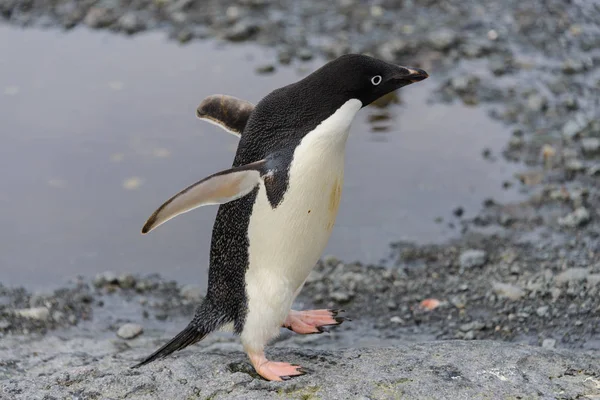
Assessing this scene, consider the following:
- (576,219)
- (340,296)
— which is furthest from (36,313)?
(576,219)

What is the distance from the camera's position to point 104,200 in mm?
4426

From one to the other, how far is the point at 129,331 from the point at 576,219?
6.82ft

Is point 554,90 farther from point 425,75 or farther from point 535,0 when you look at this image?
point 425,75

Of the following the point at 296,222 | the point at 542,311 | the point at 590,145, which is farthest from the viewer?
the point at 590,145

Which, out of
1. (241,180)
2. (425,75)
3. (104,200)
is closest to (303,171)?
(241,180)

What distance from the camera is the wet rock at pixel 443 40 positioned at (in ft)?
18.9

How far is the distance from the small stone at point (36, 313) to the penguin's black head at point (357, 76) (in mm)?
1733

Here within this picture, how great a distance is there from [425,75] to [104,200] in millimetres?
2397

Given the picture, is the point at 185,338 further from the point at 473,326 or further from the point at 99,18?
the point at 99,18

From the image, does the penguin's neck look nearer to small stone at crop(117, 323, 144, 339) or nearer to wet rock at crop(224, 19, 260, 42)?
small stone at crop(117, 323, 144, 339)

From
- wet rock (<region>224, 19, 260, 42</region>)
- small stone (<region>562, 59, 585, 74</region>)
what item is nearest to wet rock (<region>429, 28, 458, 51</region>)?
small stone (<region>562, 59, 585, 74</region>)

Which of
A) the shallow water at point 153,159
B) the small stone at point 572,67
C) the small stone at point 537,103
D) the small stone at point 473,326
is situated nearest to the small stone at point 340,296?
the shallow water at point 153,159

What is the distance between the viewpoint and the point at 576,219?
405 centimetres

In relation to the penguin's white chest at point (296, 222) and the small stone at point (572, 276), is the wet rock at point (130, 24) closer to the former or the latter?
the small stone at point (572, 276)
